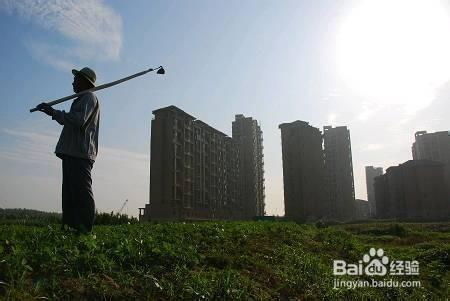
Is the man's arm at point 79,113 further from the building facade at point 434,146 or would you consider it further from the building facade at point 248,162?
the building facade at point 434,146

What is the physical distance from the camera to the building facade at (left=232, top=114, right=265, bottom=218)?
269ft

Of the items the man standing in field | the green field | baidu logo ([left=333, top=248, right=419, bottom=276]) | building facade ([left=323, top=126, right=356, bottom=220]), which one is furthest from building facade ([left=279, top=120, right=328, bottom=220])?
the man standing in field

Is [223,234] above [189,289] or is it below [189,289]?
above

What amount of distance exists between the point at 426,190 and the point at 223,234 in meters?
73.4

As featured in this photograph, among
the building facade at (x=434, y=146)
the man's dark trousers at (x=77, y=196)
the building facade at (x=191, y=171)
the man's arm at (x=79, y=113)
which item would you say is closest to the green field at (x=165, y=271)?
the man's dark trousers at (x=77, y=196)

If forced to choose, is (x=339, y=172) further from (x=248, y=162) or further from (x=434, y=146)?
(x=434, y=146)

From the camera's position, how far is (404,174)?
243ft

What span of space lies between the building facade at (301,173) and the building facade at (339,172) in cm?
900

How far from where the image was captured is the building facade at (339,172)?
3260 inches

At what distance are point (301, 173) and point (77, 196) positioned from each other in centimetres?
6877

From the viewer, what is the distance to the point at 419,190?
72188mm

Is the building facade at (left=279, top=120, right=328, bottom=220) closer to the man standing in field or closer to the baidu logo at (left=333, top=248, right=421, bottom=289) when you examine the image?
the baidu logo at (left=333, top=248, right=421, bottom=289)

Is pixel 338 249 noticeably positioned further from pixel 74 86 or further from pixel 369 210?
pixel 369 210

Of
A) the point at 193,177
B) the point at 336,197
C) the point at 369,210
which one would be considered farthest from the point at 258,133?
the point at 369,210
